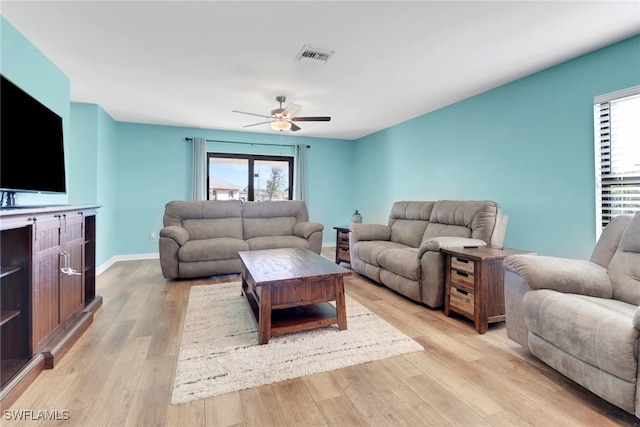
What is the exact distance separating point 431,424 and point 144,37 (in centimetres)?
325

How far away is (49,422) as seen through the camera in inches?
52.8

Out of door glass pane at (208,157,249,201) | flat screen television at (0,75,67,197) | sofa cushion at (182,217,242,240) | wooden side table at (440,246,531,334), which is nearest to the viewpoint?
flat screen television at (0,75,67,197)

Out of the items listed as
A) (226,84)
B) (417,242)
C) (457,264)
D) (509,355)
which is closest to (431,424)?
(509,355)

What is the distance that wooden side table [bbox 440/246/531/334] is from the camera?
2.28 metres

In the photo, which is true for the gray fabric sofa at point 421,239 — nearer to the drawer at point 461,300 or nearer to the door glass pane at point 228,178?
the drawer at point 461,300

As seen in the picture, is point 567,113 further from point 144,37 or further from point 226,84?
point 144,37

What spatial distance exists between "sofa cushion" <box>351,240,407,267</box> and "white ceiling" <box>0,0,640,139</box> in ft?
6.29

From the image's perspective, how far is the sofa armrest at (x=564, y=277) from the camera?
1.77 meters

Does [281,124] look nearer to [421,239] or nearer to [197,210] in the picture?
[197,210]

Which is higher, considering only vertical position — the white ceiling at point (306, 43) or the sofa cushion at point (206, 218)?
the white ceiling at point (306, 43)

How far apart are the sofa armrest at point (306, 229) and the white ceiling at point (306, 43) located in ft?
5.95

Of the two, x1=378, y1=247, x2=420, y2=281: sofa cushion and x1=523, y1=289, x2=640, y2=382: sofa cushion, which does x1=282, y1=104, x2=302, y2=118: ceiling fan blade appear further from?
x1=523, y1=289, x2=640, y2=382: sofa cushion

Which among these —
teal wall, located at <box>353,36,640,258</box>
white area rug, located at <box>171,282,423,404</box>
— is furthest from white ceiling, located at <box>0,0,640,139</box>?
white area rug, located at <box>171,282,423,404</box>

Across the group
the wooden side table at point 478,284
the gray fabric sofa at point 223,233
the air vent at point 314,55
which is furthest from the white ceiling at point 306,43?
Answer: the wooden side table at point 478,284
